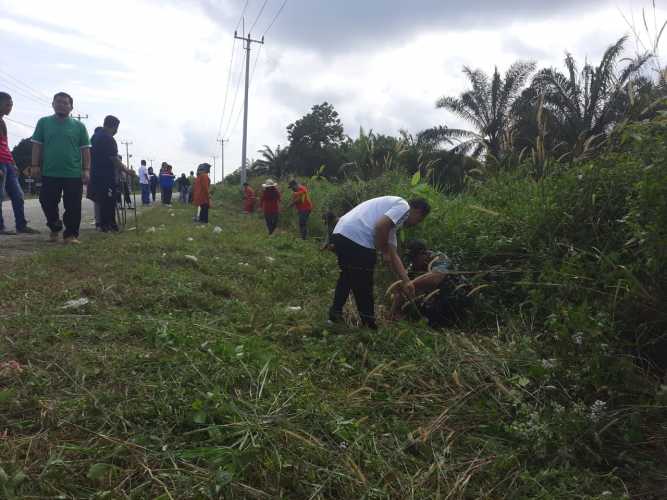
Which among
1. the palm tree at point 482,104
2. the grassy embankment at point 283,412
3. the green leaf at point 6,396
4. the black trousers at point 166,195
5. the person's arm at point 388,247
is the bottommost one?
the grassy embankment at point 283,412

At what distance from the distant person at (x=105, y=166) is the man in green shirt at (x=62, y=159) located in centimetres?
106

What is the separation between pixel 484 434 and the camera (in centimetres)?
218

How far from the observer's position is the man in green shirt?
526cm

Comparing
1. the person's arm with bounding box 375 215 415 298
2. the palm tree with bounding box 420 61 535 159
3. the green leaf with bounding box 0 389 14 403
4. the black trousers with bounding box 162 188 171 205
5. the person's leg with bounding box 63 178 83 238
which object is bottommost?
the green leaf with bounding box 0 389 14 403

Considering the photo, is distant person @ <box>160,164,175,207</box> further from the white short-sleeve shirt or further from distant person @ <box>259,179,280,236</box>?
the white short-sleeve shirt

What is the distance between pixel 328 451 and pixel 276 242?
235 inches

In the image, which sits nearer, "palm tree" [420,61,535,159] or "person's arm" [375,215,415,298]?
"person's arm" [375,215,415,298]

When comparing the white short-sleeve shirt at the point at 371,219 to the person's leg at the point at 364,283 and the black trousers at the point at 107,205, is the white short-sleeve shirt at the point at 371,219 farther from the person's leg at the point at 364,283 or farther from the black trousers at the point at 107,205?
the black trousers at the point at 107,205

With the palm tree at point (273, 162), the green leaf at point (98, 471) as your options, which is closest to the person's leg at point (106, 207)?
the green leaf at point (98, 471)

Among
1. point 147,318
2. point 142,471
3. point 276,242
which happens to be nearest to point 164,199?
point 276,242

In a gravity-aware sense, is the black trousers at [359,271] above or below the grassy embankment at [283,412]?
above

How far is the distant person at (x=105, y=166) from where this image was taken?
6523mm

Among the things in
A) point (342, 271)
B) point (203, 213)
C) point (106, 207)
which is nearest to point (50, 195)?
point (106, 207)

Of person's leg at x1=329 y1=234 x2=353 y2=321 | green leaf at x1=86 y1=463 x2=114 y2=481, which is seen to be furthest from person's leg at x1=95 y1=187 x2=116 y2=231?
green leaf at x1=86 y1=463 x2=114 y2=481
